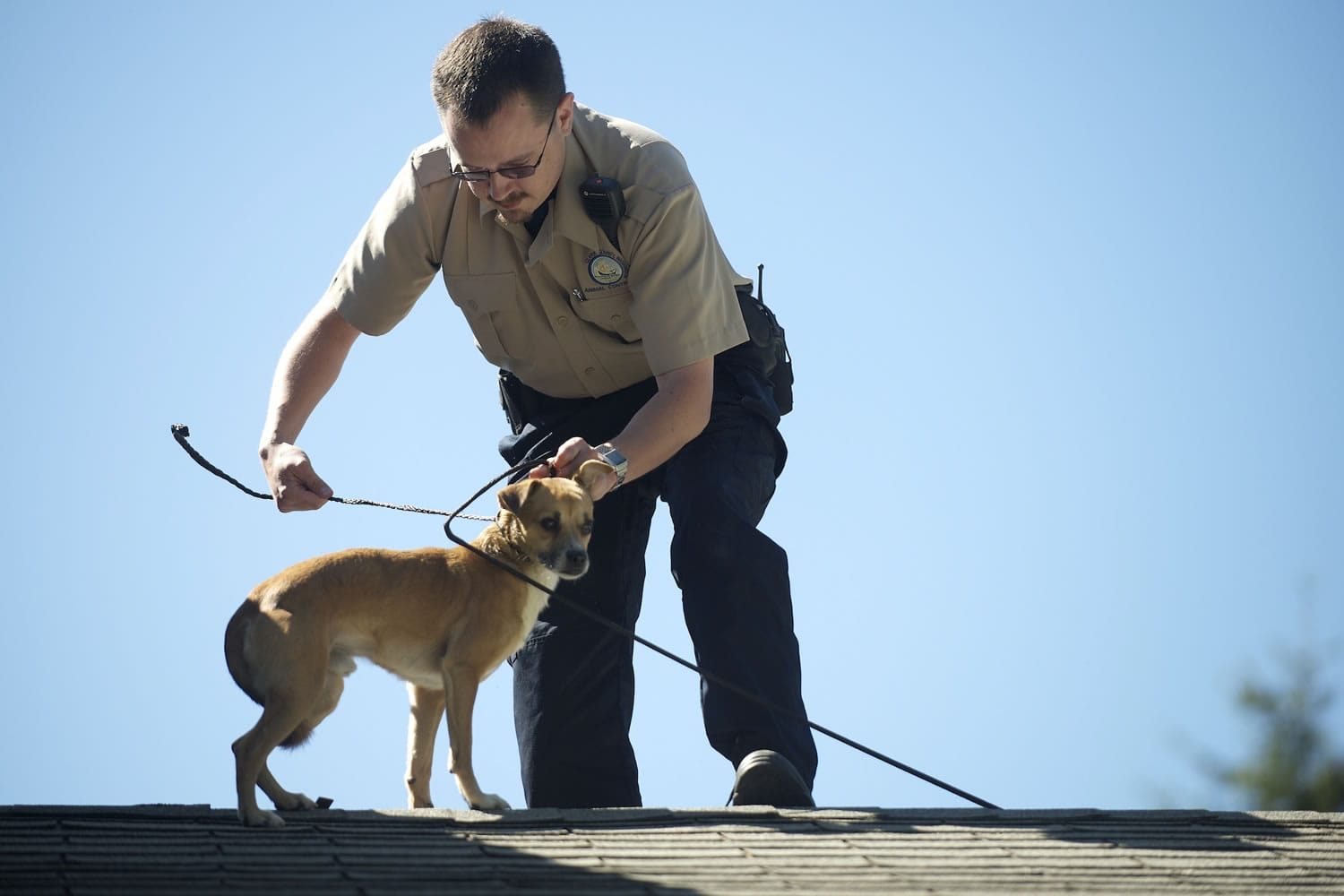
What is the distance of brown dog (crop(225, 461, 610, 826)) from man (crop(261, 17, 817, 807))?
0.25m

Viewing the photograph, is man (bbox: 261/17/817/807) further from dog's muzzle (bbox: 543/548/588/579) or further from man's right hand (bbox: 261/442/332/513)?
dog's muzzle (bbox: 543/548/588/579)

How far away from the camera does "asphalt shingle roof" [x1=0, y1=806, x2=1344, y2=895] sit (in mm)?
4105

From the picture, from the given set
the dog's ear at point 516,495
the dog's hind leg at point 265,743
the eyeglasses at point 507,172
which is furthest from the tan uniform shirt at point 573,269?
the dog's hind leg at point 265,743

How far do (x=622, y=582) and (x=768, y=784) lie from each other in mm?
1366

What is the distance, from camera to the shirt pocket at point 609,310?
6.37 m

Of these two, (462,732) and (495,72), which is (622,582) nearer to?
(462,732)

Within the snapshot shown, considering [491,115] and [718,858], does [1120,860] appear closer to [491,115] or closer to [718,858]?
[718,858]

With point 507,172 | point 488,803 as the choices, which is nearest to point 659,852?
point 488,803

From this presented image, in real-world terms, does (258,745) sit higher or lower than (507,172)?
lower

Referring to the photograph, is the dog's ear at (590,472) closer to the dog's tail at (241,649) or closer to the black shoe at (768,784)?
the black shoe at (768,784)

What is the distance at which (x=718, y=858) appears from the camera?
468 centimetres

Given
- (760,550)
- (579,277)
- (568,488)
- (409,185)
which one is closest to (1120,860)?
(760,550)

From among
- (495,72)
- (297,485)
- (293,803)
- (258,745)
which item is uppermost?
(495,72)

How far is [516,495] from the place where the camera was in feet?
19.0
